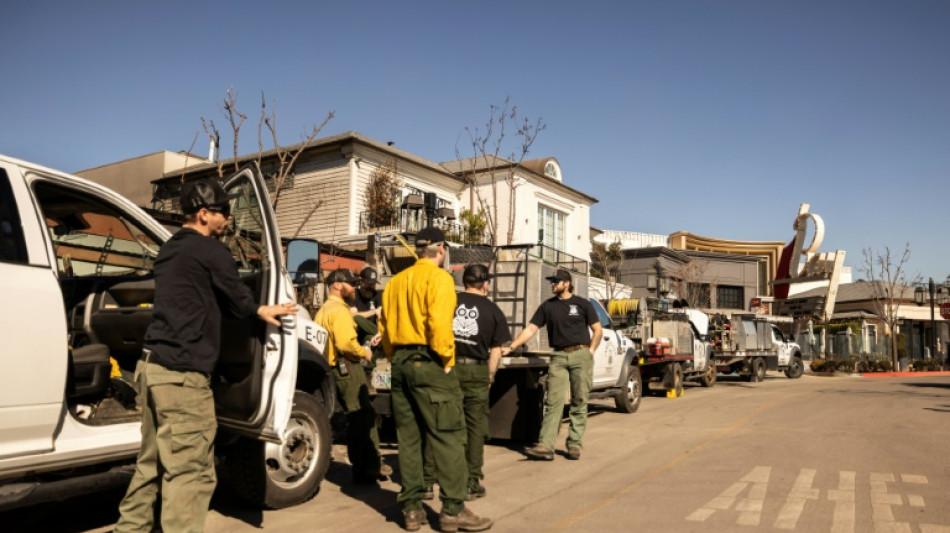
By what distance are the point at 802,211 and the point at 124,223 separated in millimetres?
38567

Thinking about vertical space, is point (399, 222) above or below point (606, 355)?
above

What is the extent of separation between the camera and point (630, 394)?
42.1ft

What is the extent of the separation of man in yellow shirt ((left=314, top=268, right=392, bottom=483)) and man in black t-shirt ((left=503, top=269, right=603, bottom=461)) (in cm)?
209

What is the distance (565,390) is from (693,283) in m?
38.9

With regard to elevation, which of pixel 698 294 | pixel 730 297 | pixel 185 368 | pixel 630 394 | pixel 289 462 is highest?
pixel 730 297

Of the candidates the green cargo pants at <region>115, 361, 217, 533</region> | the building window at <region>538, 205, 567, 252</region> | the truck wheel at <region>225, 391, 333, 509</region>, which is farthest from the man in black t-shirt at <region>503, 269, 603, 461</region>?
the building window at <region>538, 205, 567, 252</region>

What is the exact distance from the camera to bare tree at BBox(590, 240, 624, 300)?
38.4 meters

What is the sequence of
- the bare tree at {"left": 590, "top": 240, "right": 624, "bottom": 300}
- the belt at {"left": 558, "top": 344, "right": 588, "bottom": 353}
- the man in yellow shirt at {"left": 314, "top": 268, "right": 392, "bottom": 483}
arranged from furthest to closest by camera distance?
the bare tree at {"left": 590, "top": 240, "right": 624, "bottom": 300}
the belt at {"left": 558, "top": 344, "right": 588, "bottom": 353}
the man in yellow shirt at {"left": 314, "top": 268, "right": 392, "bottom": 483}

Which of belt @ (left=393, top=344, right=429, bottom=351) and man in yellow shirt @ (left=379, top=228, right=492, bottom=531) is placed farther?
belt @ (left=393, top=344, right=429, bottom=351)

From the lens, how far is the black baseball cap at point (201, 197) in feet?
13.7

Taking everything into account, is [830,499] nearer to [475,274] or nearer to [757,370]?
[475,274]

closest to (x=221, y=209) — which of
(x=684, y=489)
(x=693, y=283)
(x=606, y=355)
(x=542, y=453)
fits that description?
(x=684, y=489)

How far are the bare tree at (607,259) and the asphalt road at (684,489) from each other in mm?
26456

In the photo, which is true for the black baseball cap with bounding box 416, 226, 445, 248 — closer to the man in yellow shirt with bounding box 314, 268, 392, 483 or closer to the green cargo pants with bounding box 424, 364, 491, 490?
the green cargo pants with bounding box 424, 364, 491, 490
